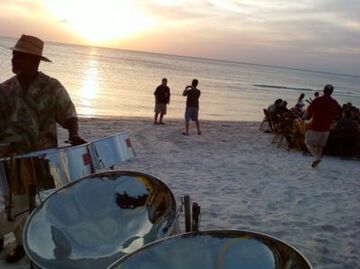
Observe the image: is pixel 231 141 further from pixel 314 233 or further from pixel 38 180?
pixel 38 180

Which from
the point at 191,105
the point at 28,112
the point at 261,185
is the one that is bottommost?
the point at 261,185

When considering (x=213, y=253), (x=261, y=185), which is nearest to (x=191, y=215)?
(x=213, y=253)

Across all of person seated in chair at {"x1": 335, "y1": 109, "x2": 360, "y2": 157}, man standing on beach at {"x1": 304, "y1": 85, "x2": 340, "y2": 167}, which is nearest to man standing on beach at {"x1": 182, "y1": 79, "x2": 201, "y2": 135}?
person seated in chair at {"x1": 335, "y1": 109, "x2": 360, "y2": 157}

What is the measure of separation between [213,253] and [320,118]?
17.5 feet

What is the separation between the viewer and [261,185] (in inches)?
232

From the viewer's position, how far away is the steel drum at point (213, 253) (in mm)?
2037

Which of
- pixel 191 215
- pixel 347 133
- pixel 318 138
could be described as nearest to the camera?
pixel 191 215

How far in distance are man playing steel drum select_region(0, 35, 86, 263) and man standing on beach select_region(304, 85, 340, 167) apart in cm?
467

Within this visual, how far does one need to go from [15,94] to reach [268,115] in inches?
321

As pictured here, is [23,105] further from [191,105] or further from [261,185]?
[191,105]

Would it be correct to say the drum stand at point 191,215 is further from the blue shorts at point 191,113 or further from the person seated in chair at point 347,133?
the blue shorts at point 191,113

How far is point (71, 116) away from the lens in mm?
3174

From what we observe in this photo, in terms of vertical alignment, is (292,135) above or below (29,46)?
below

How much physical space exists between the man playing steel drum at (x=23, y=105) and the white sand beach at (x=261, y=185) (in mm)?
671
